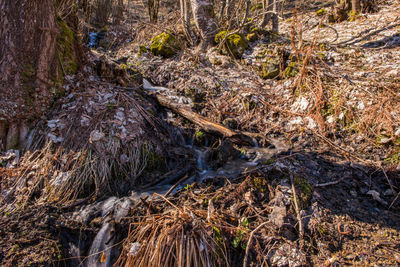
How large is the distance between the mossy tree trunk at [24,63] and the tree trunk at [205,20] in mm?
4105

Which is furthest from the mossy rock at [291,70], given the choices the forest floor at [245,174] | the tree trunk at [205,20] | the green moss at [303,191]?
the green moss at [303,191]

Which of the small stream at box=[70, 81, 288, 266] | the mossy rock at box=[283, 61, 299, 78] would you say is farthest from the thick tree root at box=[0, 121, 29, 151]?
the mossy rock at box=[283, 61, 299, 78]

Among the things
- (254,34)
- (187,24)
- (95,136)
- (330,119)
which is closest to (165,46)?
(187,24)

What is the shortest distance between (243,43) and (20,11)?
465cm

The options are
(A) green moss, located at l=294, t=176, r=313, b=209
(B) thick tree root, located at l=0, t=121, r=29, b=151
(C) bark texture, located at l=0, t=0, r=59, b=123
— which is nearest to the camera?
(A) green moss, located at l=294, t=176, r=313, b=209

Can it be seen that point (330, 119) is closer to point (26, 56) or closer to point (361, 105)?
point (361, 105)

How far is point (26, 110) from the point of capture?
289cm

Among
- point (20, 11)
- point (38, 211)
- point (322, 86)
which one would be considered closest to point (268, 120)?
A: point (322, 86)

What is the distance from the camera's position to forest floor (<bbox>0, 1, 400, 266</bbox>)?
1.98 meters

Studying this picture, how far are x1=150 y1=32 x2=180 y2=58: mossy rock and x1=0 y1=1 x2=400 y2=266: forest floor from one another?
5.03ft

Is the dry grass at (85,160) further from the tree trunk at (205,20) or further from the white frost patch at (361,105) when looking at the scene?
the tree trunk at (205,20)

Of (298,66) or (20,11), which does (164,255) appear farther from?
(298,66)

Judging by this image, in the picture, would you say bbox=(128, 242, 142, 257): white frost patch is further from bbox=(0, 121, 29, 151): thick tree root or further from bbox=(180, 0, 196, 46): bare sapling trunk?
bbox=(180, 0, 196, 46): bare sapling trunk

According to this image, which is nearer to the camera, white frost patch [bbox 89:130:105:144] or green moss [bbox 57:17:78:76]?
white frost patch [bbox 89:130:105:144]
